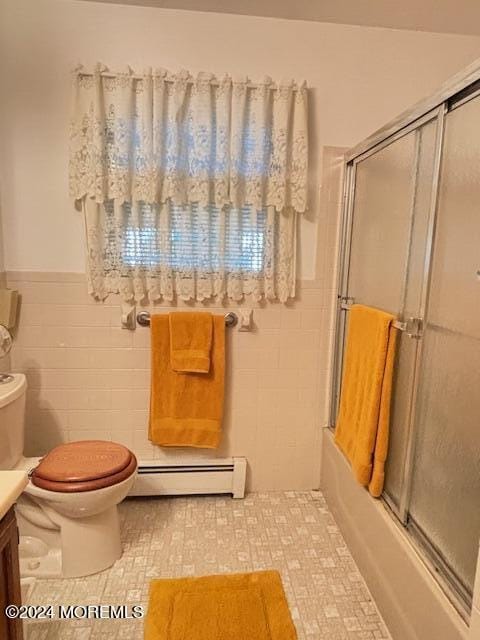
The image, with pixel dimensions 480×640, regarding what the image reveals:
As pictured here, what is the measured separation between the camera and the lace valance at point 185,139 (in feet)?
5.90

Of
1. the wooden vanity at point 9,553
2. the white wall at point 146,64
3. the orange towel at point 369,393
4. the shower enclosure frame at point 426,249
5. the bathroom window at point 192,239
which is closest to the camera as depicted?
the wooden vanity at point 9,553

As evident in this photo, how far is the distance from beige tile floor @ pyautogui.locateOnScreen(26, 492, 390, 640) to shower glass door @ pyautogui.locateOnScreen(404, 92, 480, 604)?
449mm

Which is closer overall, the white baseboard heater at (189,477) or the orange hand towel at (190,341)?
the orange hand towel at (190,341)

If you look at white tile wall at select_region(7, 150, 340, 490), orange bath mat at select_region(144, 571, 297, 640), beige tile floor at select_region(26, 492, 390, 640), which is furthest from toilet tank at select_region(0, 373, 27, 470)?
orange bath mat at select_region(144, 571, 297, 640)

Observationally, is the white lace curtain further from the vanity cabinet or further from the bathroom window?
the vanity cabinet

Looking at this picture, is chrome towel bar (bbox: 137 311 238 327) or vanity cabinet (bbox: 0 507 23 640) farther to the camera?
chrome towel bar (bbox: 137 311 238 327)

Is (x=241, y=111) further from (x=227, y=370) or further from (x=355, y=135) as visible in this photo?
(x=227, y=370)

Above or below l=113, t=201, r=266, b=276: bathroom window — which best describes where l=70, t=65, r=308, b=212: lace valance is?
above

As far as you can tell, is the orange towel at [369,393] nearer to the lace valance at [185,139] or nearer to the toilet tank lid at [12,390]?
the lace valance at [185,139]

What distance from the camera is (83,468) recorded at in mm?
1568

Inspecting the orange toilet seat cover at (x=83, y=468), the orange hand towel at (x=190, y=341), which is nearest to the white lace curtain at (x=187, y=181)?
the orange hand towel at (x=190, y=341)

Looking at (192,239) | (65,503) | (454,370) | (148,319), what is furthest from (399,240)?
(65,503)

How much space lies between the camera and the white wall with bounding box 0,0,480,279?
5.89ft

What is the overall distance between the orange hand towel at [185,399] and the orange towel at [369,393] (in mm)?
612
